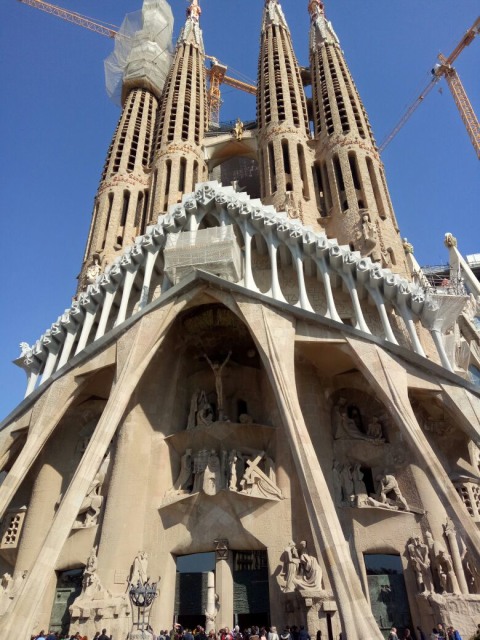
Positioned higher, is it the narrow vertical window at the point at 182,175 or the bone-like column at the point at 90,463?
the narrow vertical window at the point at 182,175

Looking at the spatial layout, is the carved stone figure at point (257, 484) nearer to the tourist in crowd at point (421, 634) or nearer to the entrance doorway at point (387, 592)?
the entrance doorway at point (387, 592)

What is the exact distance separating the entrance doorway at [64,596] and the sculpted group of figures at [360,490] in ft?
22.5

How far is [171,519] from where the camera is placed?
13.1m

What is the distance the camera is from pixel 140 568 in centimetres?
1203

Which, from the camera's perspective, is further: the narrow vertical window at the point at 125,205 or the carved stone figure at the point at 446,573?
the narrow vertical window at the point at 125,205

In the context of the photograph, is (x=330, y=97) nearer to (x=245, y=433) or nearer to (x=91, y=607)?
(x=245, y=433)

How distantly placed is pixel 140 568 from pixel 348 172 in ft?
47.3

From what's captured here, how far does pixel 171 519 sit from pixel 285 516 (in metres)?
3.03

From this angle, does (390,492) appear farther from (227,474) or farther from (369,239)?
(369,239)

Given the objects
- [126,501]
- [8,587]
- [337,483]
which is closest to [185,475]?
[126,501]

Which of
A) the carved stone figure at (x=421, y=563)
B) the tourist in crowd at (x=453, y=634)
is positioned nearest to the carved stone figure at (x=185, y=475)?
the carved stone figure at (x=421, y=563)

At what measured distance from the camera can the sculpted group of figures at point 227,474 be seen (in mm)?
12633

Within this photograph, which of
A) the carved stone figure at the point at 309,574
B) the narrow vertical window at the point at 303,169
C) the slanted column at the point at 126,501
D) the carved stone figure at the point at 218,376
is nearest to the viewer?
the carved stone figure at the point at 309,574

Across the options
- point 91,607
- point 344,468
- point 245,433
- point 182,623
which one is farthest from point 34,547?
point 344,468
